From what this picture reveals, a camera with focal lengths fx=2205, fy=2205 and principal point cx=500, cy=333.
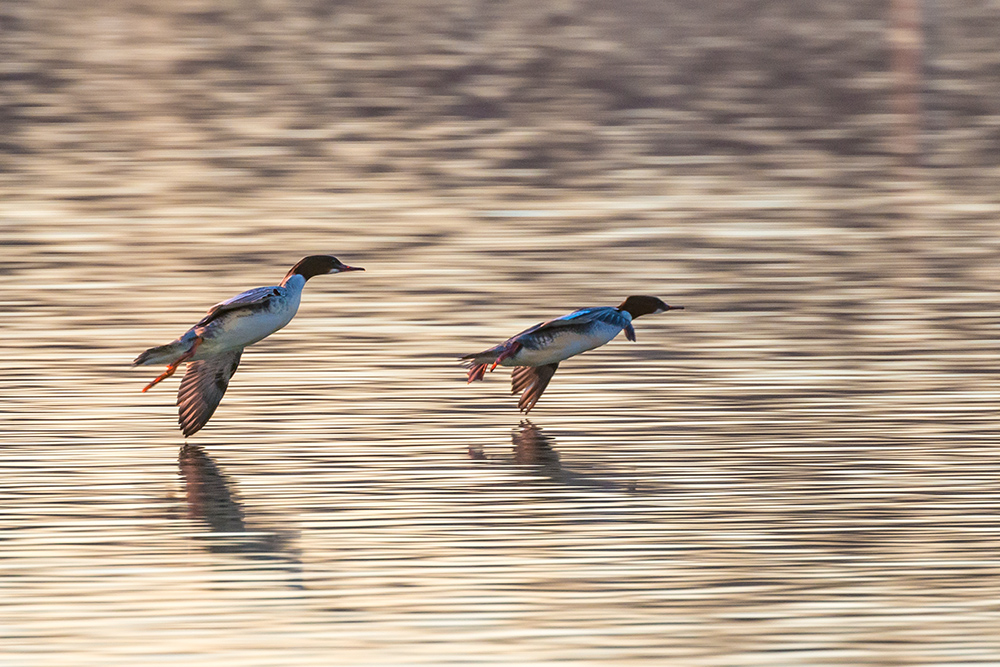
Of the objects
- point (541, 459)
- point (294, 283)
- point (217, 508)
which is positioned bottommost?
point (541, 459)

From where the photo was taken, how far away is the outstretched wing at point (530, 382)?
13570mm

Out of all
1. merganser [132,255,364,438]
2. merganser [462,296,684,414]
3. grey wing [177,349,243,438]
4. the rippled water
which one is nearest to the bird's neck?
merganser [132,255,364,438]

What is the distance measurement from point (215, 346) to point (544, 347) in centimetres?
198

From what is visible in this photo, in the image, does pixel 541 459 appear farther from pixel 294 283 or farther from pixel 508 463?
pixel 294 283

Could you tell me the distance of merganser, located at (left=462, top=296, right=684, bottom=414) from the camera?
13328 mm

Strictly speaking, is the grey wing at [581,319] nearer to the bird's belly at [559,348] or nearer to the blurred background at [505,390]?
the bird's belly at [559,348]

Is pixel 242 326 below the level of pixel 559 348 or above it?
above

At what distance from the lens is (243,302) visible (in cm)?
1296

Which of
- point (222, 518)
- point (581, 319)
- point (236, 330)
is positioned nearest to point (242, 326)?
point (236, 330)

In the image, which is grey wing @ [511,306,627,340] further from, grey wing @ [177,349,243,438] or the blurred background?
grey wing @ [177,349,243,438]

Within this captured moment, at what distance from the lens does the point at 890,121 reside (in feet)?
105

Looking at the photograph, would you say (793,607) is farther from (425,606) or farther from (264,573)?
(264,573)

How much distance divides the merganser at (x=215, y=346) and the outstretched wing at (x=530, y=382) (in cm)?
149

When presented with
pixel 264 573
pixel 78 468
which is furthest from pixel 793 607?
pixel 78 468
